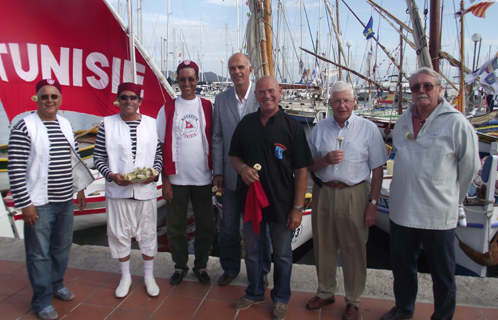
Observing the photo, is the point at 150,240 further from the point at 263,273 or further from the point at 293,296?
the point at 293,296

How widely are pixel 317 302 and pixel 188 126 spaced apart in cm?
192

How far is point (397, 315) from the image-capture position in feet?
8.45

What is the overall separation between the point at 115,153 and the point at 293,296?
2.01 m

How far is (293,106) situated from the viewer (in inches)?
1012

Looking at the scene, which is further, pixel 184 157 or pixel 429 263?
pixel 184 157

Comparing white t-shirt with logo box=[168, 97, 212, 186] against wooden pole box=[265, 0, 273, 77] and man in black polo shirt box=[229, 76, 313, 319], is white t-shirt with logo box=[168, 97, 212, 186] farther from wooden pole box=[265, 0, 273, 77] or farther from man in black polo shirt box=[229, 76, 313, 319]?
wooden pole box=[265, 0, 273, 77]

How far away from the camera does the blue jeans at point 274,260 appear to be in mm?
A: 2658

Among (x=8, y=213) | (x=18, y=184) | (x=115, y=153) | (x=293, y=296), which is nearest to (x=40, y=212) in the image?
(x=18, y=184)

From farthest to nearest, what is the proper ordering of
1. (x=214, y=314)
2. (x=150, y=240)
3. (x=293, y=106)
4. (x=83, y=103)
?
(x=293, y=106) < (x=83, y=103) < (x=150, y=240) < (x=214, y=314)

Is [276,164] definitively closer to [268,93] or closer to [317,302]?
[268,93]

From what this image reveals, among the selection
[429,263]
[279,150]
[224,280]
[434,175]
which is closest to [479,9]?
[434,175]

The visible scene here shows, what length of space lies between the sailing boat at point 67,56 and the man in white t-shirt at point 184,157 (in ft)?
8.82

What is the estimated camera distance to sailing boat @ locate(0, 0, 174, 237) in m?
5.00

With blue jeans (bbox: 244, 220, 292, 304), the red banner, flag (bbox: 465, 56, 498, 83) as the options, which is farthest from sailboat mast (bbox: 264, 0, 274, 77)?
flag (bbox: 465, 56, 498, 83)
